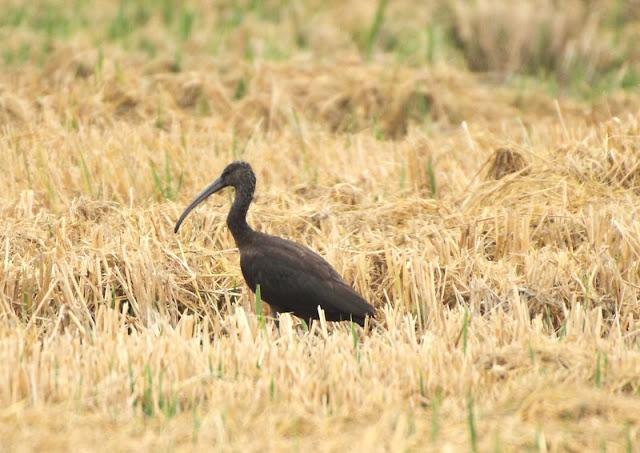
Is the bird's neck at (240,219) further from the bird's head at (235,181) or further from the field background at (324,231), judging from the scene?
the field background at (324,231)

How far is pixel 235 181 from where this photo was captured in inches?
339

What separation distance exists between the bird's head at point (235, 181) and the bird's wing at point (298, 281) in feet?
1.83

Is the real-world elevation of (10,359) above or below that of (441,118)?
above

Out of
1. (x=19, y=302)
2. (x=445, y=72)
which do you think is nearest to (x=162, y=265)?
(x=19, y=302)

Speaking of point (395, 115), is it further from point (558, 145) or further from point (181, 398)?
point (181, 398)

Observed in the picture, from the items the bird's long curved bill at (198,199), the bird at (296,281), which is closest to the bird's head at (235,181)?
the bird's long curved bill at (198,199)

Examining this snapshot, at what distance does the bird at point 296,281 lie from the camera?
25.4 feet

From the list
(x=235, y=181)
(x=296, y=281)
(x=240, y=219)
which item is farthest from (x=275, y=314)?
(x=235, y=181)

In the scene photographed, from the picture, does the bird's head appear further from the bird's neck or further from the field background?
the field background

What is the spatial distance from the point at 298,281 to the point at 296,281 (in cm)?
1

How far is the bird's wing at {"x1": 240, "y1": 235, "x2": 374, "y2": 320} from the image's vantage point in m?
7.74

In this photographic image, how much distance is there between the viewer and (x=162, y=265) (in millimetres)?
8195

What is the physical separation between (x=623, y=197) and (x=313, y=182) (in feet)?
7.15

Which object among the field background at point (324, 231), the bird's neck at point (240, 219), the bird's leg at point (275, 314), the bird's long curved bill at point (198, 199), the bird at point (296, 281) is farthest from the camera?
the bird's long curved bill at point (198, 199)
